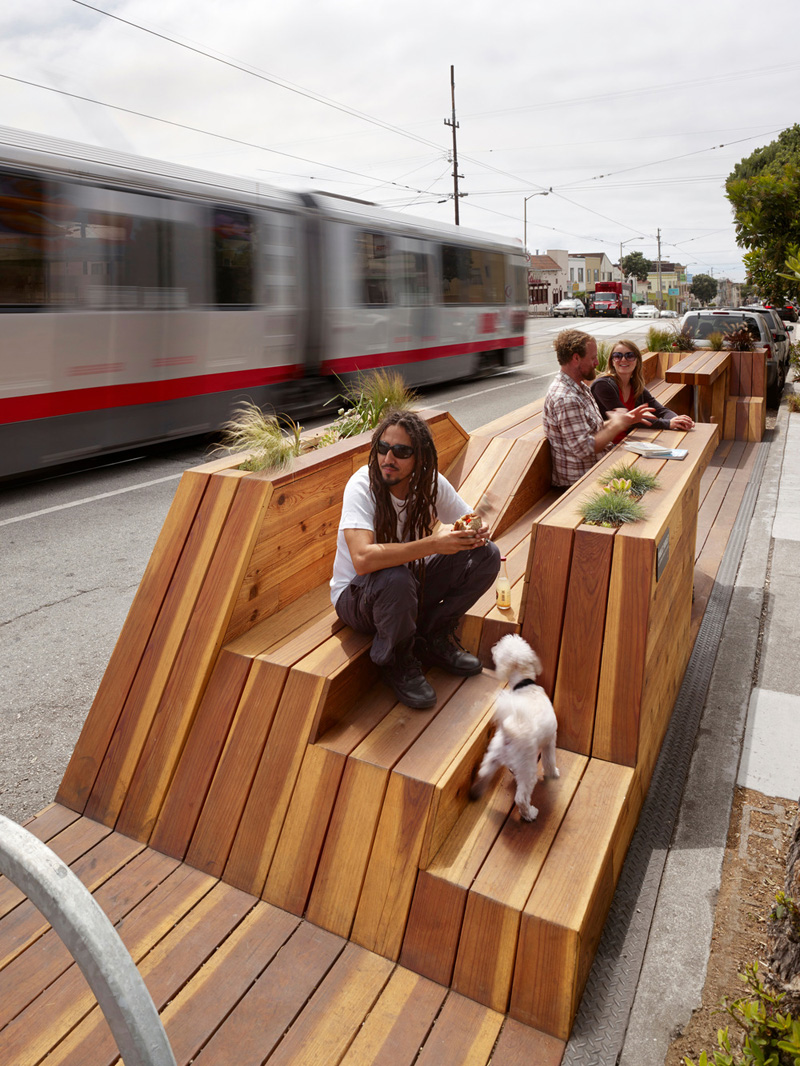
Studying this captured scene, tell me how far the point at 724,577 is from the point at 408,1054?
437cm

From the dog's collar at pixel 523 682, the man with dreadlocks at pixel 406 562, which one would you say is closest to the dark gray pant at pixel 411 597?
the man with dreadlocks at pixel 406 562

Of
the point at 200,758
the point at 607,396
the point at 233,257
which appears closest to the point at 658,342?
the point at 233,257

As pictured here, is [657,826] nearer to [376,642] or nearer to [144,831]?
[376,642]

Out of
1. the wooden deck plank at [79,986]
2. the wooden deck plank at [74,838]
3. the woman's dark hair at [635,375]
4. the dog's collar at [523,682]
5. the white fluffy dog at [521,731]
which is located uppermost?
the woman's dark hair at [635,375]

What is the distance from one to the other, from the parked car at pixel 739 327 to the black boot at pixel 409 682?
11.6 m

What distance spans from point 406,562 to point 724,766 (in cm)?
178

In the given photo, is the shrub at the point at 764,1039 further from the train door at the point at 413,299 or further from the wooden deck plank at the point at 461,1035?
the train door at the point at 413,299

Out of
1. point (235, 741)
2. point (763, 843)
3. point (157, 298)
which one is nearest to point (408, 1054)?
point (235, 741)

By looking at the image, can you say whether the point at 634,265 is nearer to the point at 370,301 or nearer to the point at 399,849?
the point at 370,301

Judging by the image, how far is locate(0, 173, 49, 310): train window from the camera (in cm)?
719

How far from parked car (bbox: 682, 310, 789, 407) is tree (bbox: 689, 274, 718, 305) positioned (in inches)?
5492

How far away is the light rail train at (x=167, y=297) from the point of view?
24.9 ft

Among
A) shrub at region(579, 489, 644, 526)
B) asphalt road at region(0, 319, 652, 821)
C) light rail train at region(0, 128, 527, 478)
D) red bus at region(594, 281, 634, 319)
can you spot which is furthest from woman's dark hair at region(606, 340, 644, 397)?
red bus at region(594, 281, 634, 319)

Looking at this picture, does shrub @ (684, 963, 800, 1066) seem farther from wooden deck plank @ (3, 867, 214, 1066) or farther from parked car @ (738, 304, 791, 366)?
parked car @ (738, 304, 791, 366)
